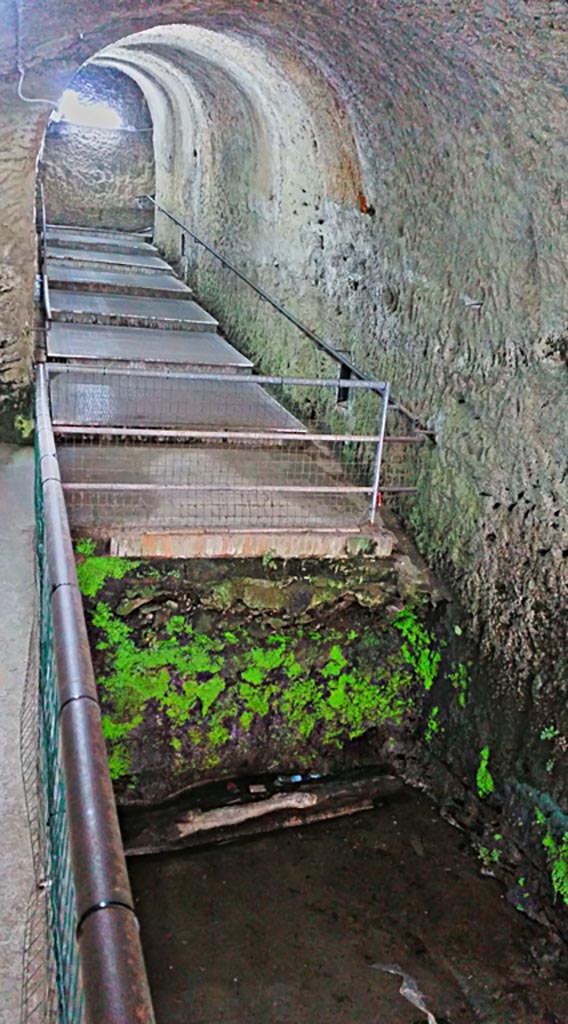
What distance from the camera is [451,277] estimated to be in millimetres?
4348

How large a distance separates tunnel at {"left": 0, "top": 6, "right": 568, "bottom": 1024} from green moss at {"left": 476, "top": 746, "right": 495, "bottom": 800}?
0.05 feet

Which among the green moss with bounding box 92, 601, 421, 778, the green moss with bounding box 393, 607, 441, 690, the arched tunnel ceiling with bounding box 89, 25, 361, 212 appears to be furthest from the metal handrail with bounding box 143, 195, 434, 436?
the green moss with bounding box 92, 601, 421, 778

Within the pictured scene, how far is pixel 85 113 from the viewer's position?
12453 mm

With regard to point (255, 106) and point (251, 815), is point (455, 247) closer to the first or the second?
point (251, 815)

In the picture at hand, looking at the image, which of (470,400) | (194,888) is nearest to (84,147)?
(470,400)

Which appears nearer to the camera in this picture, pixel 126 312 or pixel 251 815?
pixel 251 815

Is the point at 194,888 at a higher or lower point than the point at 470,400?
lower

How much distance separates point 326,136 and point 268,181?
5.10 feet

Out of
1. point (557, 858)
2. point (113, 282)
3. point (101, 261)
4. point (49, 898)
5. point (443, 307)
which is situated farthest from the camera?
point (101, 261)

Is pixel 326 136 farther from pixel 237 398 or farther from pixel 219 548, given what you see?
pixel 219 548

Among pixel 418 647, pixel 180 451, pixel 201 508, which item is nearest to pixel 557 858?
pixel 418 647

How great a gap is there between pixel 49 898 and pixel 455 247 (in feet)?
12.2

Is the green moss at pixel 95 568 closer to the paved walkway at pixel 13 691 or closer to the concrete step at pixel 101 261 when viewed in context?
the paved walkway at pixel 13 691

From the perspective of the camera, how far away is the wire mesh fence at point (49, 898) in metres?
1.42
